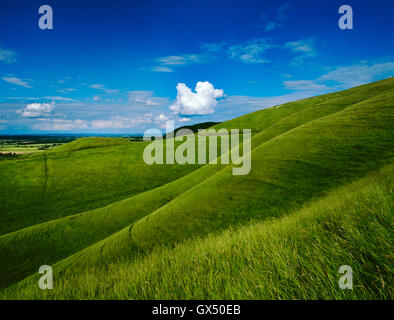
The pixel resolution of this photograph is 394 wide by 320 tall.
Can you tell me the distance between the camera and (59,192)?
38.2m

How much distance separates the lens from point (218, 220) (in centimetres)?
1420

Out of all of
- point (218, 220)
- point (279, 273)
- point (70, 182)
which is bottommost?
point (70, 182)

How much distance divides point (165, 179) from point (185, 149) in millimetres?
15253

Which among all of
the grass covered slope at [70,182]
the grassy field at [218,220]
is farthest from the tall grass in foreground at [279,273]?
the grass covered slope at [70,182]

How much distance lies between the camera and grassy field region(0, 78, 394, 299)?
105 inches

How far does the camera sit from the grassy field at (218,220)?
8.72 ft

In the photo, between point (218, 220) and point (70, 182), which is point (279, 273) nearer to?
point (218, 220)

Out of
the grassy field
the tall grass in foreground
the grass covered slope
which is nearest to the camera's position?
the tall grass in foreground

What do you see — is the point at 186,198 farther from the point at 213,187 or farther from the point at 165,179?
the point at 165,179

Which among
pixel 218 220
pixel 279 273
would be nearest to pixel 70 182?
pixel 218 220

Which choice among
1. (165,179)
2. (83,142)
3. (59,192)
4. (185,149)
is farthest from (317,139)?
(83,142)

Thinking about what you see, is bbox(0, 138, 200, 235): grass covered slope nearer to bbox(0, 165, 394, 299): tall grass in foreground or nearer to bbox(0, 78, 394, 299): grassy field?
bbox(0, 78, 394, 299): grassy field

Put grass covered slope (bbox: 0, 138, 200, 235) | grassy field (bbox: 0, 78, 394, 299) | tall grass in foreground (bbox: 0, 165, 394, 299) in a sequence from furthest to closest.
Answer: grass covered slope (bbox: 0, 138, 200, 235) < grassy field (bbox: 0, 78, 394, 299) < tall grass in foreground (bbox: 0, 165, 394, 299)

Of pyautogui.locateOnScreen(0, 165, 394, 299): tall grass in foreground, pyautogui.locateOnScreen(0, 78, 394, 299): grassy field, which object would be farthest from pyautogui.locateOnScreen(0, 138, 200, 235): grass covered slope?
pyautogui.locateOnScreen(0, 165, 394, 299): tall grass in foreground
